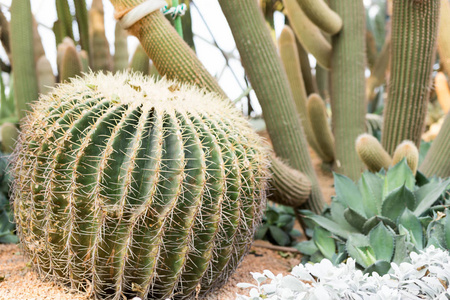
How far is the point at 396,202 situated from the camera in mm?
1512

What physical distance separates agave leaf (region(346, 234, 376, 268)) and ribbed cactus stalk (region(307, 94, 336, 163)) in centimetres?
107

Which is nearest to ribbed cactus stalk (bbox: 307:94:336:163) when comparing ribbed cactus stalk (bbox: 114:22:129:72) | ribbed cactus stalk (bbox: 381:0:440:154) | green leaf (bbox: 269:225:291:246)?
ribbed cactus stalk (bbox: 381:0:440:154)

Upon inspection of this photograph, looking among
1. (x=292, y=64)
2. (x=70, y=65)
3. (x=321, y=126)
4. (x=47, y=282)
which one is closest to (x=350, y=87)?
(x=321, y=126)

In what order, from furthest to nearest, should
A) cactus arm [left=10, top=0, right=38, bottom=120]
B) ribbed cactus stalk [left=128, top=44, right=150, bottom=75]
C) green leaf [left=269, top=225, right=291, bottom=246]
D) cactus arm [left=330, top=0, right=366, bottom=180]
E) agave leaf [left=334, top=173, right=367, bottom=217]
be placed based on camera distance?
cactus arm [left=330, top=0, right=366, bottom=180]
ribbed cactus stalk [left=128, top=44, right=150, bottom=75]
green leaf [left=269, top=225, right=291, bottom=246]
cactus arm [left=10, top=0, right=38, bottom=120]
agave leaf [left=334, top=173, right=367, bottom=217]

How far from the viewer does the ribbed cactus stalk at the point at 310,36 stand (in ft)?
7.67

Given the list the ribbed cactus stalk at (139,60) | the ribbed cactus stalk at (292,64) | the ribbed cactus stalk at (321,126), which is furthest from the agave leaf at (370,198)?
the ribbed cactus stalk at (139,60)

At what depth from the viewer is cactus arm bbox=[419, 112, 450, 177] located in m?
1.93

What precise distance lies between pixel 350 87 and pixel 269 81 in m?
0.59

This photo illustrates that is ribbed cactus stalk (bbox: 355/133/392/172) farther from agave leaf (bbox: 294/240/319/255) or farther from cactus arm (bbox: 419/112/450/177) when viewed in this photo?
agave leaf (bbox: 294/240/319/255)

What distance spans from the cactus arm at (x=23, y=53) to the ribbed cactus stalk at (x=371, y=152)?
1.45 meters

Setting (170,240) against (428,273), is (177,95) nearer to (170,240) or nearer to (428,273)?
(170,240)

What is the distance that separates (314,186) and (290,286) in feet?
3.68

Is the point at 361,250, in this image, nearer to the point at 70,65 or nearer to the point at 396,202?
the point at 396,202

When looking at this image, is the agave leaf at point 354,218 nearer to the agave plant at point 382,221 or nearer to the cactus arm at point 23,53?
the agave plant at point 382,221
